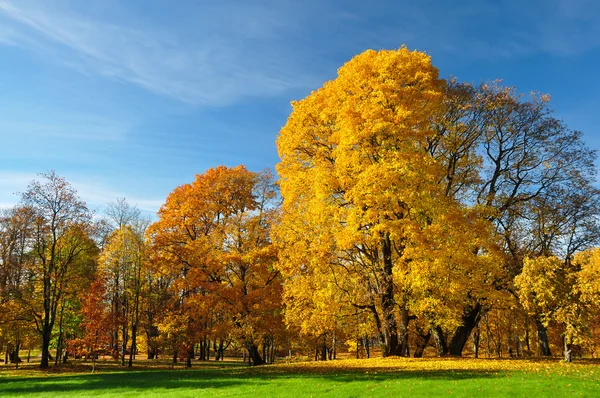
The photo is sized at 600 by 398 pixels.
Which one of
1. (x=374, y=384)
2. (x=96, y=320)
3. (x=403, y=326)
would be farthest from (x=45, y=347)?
(x=374, y=384)

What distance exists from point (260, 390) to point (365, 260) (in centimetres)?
1303

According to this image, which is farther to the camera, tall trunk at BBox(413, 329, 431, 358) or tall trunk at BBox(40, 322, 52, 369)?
tall trunk at BBox(413, 329, 431, 358)

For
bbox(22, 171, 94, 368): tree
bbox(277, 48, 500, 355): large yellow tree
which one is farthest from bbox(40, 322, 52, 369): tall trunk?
bbox(277, 48, 500, 355): large yellow tree

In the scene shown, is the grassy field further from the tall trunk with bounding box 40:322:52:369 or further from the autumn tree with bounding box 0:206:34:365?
the autumn tree with bounding box 0:206:34:365

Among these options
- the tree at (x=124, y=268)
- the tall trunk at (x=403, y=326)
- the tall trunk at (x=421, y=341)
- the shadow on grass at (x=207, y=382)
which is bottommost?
the tall trunk at (x=421, y=341)

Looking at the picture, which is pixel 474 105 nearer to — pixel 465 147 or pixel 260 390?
pixel 465 147

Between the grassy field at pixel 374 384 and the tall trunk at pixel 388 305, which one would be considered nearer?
the grassy field at pixel 374 384

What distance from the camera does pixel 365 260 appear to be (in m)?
25.7

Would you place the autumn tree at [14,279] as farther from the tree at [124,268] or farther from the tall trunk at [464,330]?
the tall trunk at [464,330]

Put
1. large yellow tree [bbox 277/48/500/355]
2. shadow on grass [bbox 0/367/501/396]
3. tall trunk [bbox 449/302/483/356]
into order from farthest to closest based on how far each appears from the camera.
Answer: tall trunk [bbox 449/302/483/356] → large yellow tree [bbox 277/48/500/355] → shadow on grass [bbox 0/367/501/396]

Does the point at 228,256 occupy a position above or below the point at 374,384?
above

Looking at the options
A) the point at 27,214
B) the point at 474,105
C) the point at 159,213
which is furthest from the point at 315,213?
the point at 27,214

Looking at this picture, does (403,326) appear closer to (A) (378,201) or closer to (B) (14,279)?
(A) (378,201)

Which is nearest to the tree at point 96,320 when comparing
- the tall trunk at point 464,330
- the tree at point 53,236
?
the tree at point 53,236
